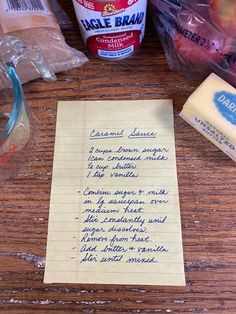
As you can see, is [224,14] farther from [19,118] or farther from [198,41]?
[19,118]

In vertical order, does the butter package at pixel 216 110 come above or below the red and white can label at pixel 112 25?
below

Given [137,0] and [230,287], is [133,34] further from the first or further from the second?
[230,287]

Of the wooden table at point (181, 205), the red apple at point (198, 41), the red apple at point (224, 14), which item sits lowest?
the wooden table at point (181, 205)

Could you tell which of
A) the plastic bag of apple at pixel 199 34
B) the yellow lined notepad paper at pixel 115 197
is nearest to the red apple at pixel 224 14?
the plastic bag of apple at pixel 199 34

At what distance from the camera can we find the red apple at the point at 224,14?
1.40 feet

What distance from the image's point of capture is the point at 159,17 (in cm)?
49

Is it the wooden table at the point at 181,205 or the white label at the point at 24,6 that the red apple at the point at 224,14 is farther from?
the white label at the point at 24,6

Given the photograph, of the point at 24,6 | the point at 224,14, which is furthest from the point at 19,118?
the point at 224,14

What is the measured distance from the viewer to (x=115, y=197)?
45 cm

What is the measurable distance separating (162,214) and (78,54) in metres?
0.22

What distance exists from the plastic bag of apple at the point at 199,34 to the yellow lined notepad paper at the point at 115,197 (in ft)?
0.19

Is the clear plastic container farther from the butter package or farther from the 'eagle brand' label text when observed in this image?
the butter package

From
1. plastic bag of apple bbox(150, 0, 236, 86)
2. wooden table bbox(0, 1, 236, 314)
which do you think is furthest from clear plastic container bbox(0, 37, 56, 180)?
plastic bag of apple bbox(150, 0, 236, 86)

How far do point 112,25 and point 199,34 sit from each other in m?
0.10
